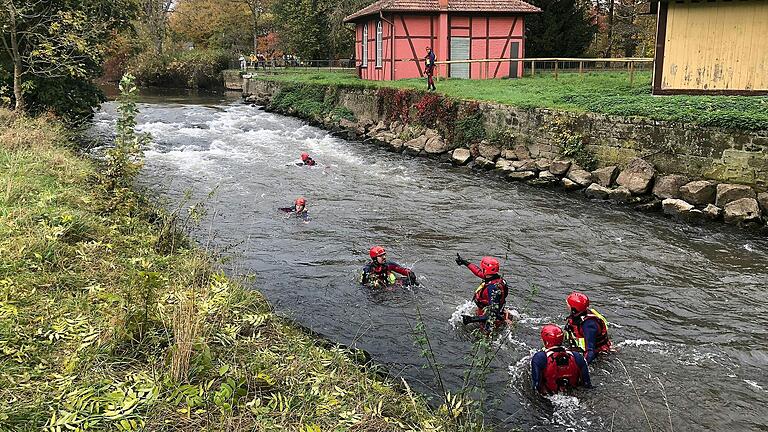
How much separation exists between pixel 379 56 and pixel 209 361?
26334 millimetres

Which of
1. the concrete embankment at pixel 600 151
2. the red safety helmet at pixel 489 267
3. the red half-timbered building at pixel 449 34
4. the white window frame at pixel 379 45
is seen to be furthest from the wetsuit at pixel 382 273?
the white window frame at pixel 379 45

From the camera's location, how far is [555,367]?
21.4ft

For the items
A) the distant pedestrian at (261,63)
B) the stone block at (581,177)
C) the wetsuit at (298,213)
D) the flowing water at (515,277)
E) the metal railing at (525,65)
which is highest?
the distant pedestrian at (261,63)

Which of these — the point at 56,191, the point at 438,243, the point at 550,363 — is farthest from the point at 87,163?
the point at 550,363

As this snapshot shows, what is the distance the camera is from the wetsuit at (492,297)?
7.75 metres

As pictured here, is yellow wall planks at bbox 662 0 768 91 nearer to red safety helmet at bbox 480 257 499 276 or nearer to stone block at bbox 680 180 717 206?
stone block at bbox 680 180 717 206

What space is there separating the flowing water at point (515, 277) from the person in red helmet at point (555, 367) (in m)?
0.17

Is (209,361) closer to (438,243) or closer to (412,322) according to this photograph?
(412,322)

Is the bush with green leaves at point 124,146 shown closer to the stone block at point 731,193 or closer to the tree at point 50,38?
the tree at point 50,38

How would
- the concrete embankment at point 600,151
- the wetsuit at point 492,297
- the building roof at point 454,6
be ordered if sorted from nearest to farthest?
1. the wetsuit at point 492,297
2. the concrete embankment at point 600,151
3. the building roof at point 454,6

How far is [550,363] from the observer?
6.50 metres

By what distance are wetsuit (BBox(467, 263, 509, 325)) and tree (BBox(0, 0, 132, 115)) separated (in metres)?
12.3

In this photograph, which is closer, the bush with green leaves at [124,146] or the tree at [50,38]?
the bush with green leaves at [124,146]

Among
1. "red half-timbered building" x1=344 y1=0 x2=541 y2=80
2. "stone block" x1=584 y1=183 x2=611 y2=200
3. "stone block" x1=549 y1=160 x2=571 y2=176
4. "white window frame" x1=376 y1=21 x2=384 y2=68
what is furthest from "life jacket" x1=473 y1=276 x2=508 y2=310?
"white window frame" x1=376 y1=21 x2=384 y2=68
